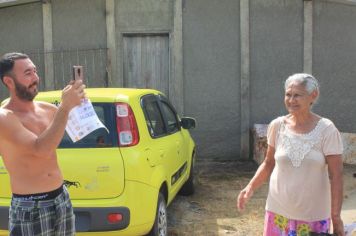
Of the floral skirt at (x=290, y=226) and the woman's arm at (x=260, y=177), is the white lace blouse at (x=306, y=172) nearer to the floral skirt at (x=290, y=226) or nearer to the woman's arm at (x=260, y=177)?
the floral skirt at (x=290, y=226)

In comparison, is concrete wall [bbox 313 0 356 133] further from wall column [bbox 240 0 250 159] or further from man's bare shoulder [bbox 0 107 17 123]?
man's bare shoulder [bbox 0 107 17 123]

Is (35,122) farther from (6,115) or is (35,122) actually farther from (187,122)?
(187,122)

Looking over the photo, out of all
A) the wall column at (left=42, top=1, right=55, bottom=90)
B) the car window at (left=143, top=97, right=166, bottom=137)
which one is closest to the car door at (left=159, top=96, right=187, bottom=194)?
the car window at (left=143, top=97, right=166, bottom=137)

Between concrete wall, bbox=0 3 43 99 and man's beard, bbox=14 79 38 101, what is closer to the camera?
man's beard, bbox=14 79 38 101

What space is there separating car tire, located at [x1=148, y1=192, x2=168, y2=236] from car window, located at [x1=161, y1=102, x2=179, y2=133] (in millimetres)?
1113

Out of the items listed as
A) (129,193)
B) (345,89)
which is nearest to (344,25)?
(345,89)

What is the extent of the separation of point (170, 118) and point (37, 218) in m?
3.36

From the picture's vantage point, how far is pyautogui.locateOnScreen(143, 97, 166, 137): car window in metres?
4.78

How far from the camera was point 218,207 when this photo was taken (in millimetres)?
6301

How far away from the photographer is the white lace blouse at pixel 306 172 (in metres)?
3.00

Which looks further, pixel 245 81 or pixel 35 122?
pixel 245 81

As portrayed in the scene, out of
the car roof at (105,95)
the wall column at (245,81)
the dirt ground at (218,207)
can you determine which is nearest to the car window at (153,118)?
the car roof at (105,95)

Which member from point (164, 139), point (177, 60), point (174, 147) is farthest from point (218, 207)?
point (177, 60)

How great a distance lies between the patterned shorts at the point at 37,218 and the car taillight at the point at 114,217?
1092 mm
